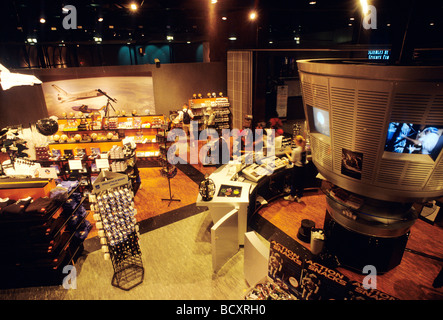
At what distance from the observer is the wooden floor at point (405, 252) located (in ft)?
14.5

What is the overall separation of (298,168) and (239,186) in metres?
2.15

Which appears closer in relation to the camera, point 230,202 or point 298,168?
point 230,202

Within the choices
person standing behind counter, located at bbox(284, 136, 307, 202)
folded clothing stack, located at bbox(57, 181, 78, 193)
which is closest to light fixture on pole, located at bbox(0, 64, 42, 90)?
folded clothing stack, located at bbox(57, 181, 78, 193)

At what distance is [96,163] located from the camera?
6480 millimetres

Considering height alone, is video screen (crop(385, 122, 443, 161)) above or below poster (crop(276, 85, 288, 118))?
above

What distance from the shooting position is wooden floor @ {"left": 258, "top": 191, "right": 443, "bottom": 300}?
4430 millimetres

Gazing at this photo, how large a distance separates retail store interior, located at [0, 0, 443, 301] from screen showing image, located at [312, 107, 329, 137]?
3cm

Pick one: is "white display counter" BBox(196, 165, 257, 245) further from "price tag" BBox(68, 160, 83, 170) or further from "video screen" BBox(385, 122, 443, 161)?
"price tag" BBox(68, 160, 83, 170)

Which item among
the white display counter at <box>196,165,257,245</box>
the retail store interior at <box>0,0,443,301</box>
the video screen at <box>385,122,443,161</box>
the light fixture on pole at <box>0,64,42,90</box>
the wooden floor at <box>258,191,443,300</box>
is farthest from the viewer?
the white display counter at <box>196,165,257,245</box>

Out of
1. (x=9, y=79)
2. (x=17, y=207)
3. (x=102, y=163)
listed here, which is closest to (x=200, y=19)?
(x=102, y=163)

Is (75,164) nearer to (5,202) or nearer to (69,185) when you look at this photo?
(69,185)

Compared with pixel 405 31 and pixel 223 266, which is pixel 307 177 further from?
pixel 405 31

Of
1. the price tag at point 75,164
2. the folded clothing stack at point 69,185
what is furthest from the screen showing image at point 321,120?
the price tag at point 75,164

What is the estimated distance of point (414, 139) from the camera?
120 inches
